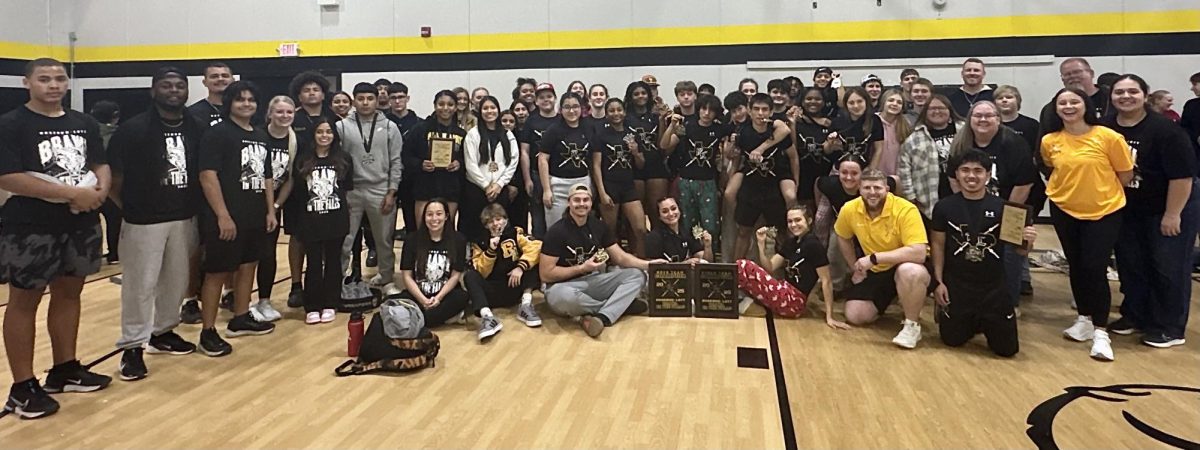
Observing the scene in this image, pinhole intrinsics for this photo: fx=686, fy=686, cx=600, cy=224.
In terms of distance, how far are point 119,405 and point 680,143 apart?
3949 millimetres

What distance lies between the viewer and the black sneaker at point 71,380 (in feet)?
10.5

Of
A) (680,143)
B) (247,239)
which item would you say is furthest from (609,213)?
(247,239)

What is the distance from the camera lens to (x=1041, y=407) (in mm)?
3023

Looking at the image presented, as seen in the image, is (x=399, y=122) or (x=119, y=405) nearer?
(x=119, y=405)

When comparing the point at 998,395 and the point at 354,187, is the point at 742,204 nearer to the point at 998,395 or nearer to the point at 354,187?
the point at 998,395

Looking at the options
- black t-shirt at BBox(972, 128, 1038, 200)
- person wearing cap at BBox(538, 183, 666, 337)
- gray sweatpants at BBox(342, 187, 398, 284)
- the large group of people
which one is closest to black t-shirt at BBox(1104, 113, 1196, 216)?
the large group of people

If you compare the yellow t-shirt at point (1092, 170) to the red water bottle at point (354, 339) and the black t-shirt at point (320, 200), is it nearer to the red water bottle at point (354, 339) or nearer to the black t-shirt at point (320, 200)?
the red water bottle at point (354, 339)

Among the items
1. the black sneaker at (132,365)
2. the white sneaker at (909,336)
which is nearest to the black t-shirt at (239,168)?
the black sneaker at (132,365)

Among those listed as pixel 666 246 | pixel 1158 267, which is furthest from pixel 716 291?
pixel 1158 267

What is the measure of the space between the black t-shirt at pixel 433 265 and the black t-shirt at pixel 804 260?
7.33 feet

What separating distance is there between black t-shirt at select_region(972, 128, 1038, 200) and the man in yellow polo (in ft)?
2.16

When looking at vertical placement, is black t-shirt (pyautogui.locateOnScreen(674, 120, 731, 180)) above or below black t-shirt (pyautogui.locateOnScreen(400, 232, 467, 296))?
above

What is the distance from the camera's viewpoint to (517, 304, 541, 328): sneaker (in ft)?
14.6

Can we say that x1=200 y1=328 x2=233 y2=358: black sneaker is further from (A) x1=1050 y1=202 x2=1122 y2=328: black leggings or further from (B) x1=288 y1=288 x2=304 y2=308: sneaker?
(A) x1=1050 y1=202 x2=1122 y2=328: black leggings
